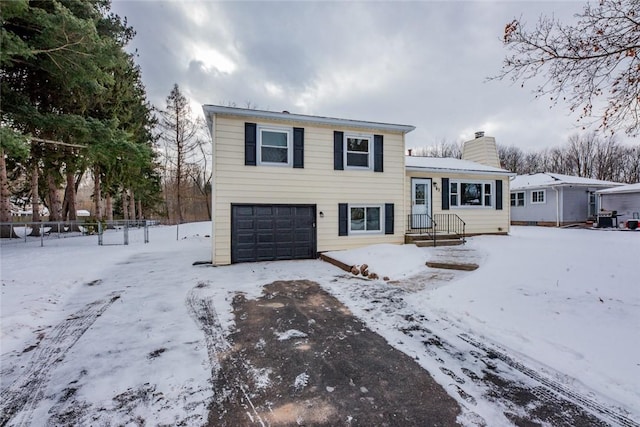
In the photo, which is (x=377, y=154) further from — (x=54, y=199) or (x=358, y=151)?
(x=54, y=199)

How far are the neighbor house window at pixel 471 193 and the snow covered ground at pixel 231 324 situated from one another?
496 centimetres

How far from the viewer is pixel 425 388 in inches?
103

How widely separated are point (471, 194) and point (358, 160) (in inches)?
242

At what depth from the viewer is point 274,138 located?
30.1ft

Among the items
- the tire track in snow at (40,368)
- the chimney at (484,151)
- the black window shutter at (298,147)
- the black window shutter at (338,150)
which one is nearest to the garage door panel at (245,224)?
the black window shutter at (298,147)

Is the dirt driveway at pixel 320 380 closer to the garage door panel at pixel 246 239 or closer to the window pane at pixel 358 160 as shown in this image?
the garage door panel at pixel 246 239

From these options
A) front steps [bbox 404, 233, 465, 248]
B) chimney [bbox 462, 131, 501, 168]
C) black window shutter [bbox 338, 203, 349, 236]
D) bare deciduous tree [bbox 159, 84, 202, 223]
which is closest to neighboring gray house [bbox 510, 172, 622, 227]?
chimney [bbox 462, 131, 501, 168]

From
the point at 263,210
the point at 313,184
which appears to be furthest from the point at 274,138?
the point at 263,210

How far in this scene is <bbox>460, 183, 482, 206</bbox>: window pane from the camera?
41.3ft

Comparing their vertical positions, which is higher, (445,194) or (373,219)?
(445,194)

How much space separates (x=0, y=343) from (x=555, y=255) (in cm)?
1035

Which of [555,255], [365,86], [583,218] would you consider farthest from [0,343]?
[583,218]

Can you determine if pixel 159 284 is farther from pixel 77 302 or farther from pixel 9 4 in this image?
pixel 9 4

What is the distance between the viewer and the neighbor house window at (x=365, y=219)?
10055 millimetres
